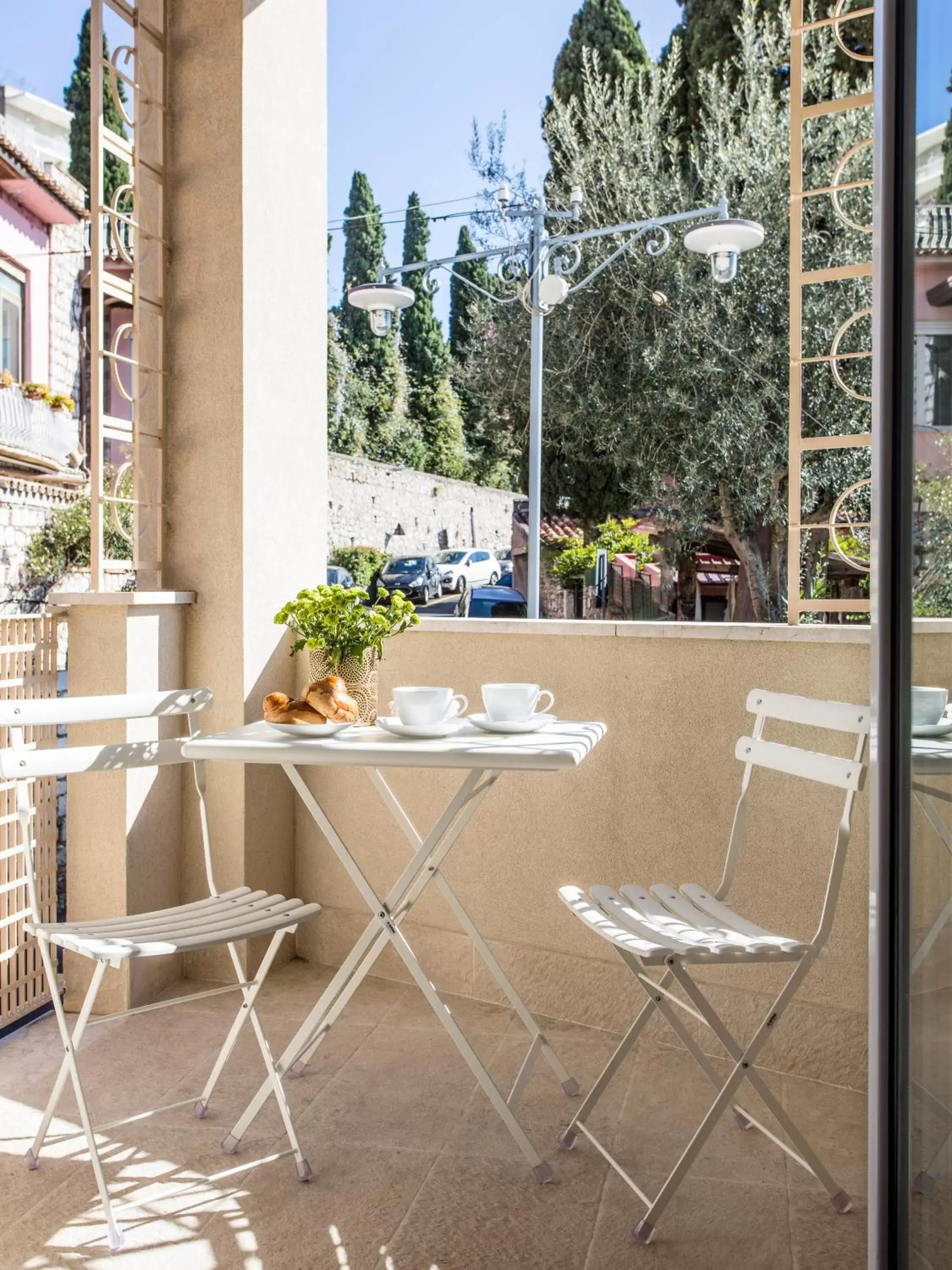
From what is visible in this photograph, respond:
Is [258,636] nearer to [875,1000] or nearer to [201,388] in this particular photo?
[201,388]

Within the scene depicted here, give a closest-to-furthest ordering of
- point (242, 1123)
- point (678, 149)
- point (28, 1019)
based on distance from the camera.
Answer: point (242, 1123)
point (28, 1019)
point (678, 149)

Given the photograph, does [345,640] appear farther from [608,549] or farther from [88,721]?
[608,549]

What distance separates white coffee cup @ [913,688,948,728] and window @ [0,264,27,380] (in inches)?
520

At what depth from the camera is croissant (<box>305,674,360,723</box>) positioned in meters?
1.93

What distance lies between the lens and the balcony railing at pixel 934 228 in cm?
96

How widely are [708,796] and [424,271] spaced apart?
13.5m

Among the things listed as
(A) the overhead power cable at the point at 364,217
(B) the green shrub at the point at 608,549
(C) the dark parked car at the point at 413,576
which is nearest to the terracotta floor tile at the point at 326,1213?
(B) the green shrub at the point at 608,549

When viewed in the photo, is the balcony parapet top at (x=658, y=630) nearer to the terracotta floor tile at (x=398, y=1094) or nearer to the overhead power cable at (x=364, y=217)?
the terracotta floor tile at (x=398, y=1094)

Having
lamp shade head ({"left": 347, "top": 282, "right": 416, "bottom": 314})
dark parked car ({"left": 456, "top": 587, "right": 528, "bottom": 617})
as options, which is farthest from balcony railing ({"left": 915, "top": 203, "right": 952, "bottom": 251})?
dark parked car ({"left": 456, "top": 587, "right": 528, "bottom": 617})

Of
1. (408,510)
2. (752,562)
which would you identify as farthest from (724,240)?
(408,510)

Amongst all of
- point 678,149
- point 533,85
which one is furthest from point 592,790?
point 533,85

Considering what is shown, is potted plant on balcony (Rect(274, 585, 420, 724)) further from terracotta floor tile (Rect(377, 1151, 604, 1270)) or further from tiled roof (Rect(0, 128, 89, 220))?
tiled roof (Rect(0, 128, 89, 220))

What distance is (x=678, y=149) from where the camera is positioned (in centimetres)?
984

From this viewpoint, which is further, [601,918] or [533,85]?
[533,85]
